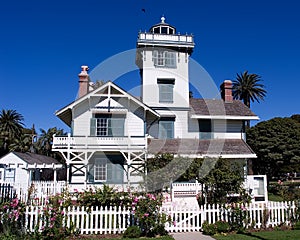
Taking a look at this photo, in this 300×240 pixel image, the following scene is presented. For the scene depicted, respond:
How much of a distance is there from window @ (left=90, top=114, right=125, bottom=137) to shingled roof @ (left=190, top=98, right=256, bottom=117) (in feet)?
20.2

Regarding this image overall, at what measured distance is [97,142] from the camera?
1961 cm

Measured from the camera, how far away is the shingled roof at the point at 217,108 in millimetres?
23469

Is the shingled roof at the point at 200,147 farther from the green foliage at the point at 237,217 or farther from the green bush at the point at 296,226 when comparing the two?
the green bush at the point at 296,226

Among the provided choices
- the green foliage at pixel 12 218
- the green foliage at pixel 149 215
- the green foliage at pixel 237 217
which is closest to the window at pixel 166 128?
the green foliage at pixel 237 217

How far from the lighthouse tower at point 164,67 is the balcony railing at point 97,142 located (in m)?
5.15

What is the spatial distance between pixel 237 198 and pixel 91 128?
11313 mm

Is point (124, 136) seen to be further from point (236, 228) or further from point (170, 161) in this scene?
point (236, 228)

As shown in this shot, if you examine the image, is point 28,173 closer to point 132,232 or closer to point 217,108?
point 132,232

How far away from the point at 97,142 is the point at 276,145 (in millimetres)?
20441

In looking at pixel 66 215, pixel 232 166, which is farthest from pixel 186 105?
pixel 66 215

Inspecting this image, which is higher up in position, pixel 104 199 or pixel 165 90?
pixel 165 90

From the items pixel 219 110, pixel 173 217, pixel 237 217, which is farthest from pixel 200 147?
pixel 173 217

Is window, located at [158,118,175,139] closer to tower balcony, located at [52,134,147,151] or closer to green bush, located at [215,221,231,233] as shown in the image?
tower balcony, located at [52,134,147,151]

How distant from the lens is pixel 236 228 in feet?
36.1
